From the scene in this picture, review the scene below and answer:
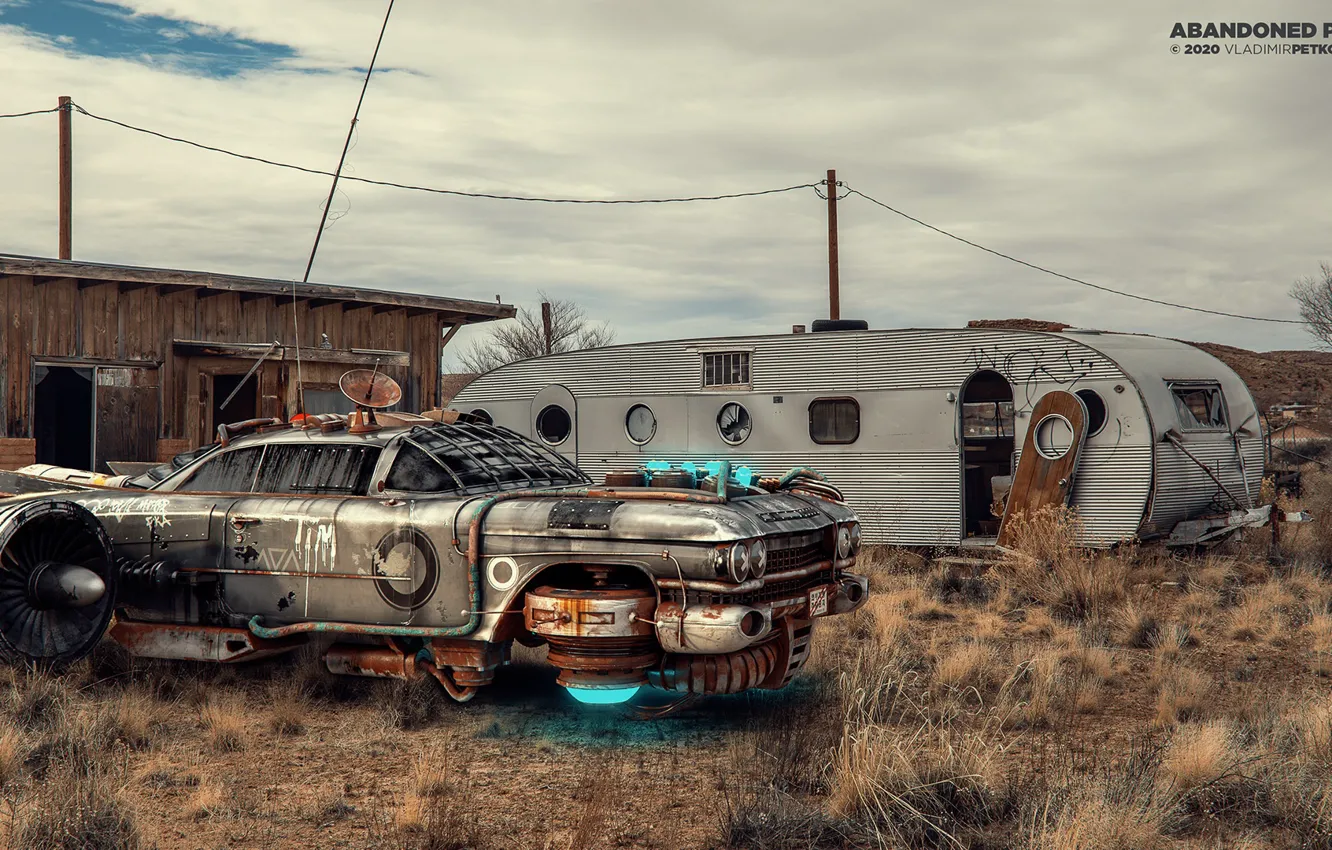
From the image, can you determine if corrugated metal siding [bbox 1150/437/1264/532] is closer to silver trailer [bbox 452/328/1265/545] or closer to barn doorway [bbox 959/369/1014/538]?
silver trailer [bbox 452/328/1265/545]

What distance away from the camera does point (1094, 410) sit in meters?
13.1

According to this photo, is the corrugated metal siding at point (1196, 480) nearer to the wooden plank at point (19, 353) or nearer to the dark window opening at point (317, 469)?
the dark window opening at point (317, 469)

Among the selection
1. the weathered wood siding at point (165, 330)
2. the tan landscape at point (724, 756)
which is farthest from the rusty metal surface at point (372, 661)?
the weathered wood siding at point (165, 330)

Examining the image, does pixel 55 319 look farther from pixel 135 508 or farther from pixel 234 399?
pixel 135 508

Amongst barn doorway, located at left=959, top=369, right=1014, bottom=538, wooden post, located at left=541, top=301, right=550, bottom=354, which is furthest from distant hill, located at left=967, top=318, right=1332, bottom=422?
barn doorway, located at left=959, top=369, right=1014, bottom=538

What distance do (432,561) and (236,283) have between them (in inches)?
384

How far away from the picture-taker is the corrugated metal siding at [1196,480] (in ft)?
42.4

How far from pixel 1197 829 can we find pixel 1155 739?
61.7 inches

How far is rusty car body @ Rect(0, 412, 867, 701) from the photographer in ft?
20.6

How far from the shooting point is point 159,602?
7652mm

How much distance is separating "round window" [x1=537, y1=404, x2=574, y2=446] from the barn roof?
9.02 feet

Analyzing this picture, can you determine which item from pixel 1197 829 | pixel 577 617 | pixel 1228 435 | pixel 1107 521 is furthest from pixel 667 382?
pixel 1197 829

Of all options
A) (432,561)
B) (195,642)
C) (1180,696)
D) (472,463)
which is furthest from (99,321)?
(1180,696)

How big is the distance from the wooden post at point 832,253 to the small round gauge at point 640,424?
838cm
